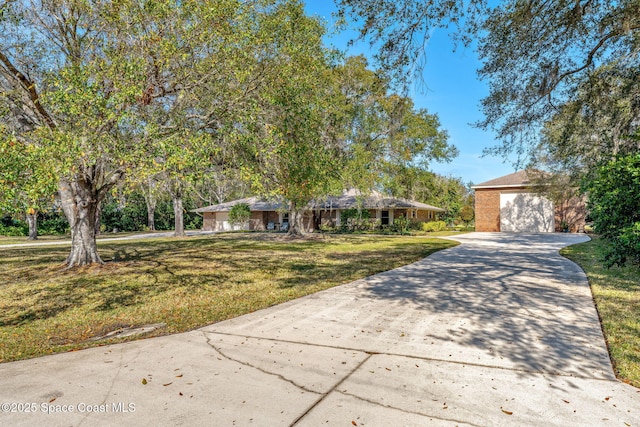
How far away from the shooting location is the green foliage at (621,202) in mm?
6523

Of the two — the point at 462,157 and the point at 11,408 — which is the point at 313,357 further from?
the point at 462,157

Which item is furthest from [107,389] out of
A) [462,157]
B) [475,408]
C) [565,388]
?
[462,157]

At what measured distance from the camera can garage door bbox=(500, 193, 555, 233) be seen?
89.5 ft

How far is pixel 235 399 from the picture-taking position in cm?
296

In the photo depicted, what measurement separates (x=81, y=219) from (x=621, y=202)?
12871mm

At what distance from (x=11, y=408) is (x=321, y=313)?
3.69 metres

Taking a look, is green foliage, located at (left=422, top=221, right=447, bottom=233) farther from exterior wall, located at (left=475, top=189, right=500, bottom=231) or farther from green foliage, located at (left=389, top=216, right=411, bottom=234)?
exterior wall, located at (left=475, top=189, right=500, bottom=231)

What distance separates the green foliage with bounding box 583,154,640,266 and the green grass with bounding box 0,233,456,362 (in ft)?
16.6

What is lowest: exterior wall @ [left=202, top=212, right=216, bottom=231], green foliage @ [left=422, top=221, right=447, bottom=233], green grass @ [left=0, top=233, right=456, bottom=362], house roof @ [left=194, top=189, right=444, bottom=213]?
green grass @ [left=0, top=233, right=456, bottom=362]

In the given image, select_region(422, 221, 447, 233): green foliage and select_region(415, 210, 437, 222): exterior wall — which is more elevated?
select_region(415, 210, 437, 222): exterior wall

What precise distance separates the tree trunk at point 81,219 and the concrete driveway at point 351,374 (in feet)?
23.7

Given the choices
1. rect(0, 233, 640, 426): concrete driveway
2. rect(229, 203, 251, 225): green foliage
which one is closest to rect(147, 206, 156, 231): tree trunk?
rect(229, 203, 251, 225): green foliage

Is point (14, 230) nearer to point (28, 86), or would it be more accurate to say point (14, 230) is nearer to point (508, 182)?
point (28, 86)

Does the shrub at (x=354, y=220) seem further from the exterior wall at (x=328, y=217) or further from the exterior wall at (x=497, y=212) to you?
the exterior wall at (x=497, y=212)
